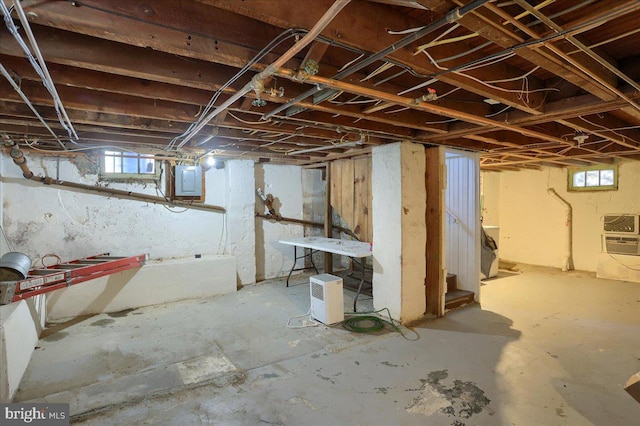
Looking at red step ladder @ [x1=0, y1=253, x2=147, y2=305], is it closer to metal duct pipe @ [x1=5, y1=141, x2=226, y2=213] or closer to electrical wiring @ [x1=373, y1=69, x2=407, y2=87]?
metal duct pipe @ [x1=5, y1=141, x2=226, y2=213]

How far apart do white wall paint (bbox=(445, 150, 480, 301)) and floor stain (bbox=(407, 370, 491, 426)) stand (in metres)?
2.14

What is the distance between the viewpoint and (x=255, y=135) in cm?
334

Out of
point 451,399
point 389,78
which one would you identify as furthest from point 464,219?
point 389,78

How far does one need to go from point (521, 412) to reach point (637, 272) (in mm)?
4835

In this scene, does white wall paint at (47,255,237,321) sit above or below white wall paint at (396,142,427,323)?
below

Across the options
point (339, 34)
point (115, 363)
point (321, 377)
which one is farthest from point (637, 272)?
point (115, 363)

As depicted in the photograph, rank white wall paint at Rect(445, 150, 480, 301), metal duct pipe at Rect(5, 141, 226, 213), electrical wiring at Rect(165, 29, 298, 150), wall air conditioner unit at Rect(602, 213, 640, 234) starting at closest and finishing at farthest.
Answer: electrical wiring at Rect(165, 29, 298, 150) → metal duct pipe at Rect(5, 141, 226, 213) → white wall paint at Rect(445, 150, 480, 301) → wall air conditioner unit at Rect(602, 213, 640, 234)

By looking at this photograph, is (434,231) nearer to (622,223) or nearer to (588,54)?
(588,54)

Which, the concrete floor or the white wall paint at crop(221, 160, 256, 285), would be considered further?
the white wall paint at crop(221, 160, 256, 285)

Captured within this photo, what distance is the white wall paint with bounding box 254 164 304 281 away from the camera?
5254 millimetres

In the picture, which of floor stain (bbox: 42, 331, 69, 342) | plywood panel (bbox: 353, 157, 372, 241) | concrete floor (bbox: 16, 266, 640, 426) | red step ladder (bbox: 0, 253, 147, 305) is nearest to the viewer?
concrete floor (bbox: 16, 266, 640, 426)

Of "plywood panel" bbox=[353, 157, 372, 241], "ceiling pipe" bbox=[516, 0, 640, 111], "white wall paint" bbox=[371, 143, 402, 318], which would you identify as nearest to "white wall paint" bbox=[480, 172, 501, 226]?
"plywood panel" bbox=[353, 157, 372, 241]

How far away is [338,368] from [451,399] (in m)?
0.83

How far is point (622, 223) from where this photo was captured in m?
5.26
